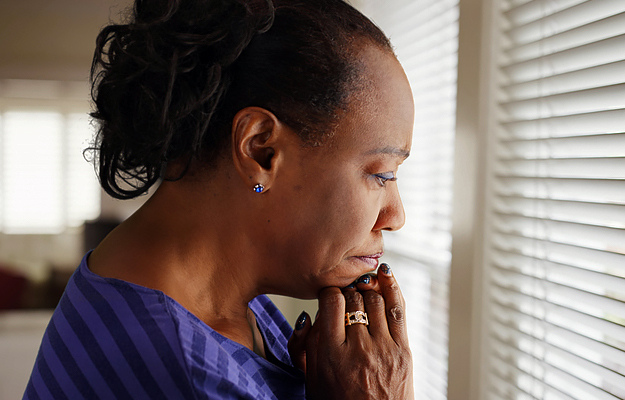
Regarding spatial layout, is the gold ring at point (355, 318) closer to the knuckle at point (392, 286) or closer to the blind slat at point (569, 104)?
the knuckle at point (392, 286)

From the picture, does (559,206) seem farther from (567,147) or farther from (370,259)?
(370,259)

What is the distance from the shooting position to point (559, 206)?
89 cm

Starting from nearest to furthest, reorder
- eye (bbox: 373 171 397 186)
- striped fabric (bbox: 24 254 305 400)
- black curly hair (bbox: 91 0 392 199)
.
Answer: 1. striped fabric (bbox: 24 254 305 400)
2. black curly hair (bbox: 91 0 392 199)
3. eye (bbox: 373 171 397 186)

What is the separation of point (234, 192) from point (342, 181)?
0.16m

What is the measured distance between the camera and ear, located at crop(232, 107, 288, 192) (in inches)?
26.1

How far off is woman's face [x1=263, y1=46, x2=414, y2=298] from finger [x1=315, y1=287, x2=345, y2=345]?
2.3 inches

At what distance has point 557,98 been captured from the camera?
89 cm

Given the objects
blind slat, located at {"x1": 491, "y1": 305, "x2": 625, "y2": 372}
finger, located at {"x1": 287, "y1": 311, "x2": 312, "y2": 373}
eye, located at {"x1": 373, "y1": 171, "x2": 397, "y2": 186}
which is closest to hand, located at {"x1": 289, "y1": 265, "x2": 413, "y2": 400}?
finger, located at {"x1": 287, "y1": 311, "x2": 312, "y2": 373}

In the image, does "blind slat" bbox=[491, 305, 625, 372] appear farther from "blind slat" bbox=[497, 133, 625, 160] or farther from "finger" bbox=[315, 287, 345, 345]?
"finger" bbox=[315, 287, 345, 345]

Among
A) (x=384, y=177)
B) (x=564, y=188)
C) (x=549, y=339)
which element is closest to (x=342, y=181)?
(x=384, y=177)

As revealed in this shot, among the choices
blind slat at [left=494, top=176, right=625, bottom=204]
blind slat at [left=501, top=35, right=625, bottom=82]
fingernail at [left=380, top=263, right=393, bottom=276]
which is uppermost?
blind slat at [left=501, top=35, right=625, bottom=82]

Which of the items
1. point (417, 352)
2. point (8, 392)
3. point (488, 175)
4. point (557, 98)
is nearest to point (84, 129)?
point (8, 392)

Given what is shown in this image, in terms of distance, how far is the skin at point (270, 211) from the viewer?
661 millimetres

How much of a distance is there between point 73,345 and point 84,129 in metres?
2.24
